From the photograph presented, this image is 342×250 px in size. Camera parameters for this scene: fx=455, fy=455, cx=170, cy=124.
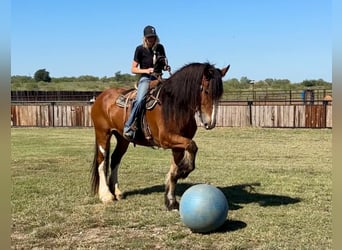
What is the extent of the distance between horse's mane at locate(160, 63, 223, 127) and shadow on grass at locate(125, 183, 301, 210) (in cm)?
181

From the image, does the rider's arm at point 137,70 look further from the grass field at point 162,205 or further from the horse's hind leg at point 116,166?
the grass field at point 162,205

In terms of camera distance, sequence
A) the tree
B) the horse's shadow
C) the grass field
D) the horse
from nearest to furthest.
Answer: the grass field, the horse's shadow, the horse, the tree

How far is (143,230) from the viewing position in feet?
20.6

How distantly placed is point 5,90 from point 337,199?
164 cm

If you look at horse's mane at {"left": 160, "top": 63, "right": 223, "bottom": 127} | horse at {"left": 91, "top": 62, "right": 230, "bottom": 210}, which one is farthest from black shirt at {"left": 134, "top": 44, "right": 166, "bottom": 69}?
horse's mane at {"left": 160, "top": 63, "right": 223, "bottom": 127}

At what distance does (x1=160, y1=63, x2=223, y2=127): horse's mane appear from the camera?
679 centimetres

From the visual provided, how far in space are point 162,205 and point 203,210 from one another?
6.18ft

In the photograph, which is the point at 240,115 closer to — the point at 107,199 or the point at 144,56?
the point at 107,199

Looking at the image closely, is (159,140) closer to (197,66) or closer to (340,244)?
(197,66)

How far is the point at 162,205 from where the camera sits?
7.77 m

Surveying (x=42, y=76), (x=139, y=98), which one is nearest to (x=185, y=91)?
(x=139, y=98)

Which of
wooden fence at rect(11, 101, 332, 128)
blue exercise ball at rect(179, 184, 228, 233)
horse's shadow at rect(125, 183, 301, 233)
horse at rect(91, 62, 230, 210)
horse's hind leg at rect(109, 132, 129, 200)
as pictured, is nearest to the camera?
blue exercise ball at rect(179, 184, 228, 233)

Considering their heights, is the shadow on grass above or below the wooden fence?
below

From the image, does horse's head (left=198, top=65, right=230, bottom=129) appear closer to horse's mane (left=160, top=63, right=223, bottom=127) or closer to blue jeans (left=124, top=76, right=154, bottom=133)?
horse's mane (left=160, top=63, right=223, bottom=127)
